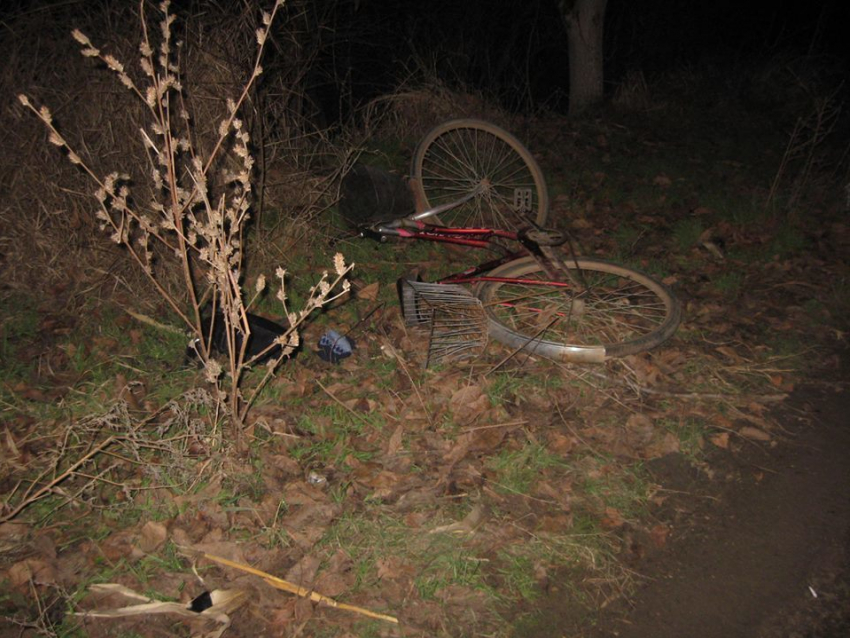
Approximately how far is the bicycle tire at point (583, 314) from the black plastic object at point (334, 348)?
89cm

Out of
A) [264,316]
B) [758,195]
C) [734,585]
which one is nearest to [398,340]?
[264,316]

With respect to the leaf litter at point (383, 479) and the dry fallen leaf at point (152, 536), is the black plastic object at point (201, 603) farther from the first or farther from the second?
the dry fallen leaf at point (152, 536)

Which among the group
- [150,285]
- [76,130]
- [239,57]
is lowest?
[150,285]

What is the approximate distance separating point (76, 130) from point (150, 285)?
1.10 meters

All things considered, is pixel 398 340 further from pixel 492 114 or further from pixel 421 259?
pixel 492 114

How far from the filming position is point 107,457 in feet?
10.1

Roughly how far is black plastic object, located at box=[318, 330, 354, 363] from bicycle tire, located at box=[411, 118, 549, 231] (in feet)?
5.47

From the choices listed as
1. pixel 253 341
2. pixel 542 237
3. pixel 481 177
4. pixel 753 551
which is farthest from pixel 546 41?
pixel 753 551

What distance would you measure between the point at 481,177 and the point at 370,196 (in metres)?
1.08

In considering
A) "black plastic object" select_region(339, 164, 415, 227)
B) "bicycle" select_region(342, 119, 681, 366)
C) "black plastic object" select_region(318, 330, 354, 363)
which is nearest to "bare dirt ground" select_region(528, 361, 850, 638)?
"bicycle" select_region(342, 119, 681, 366)

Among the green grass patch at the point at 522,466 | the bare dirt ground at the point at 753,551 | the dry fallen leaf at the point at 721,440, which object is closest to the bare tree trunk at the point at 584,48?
the dry fallen leaf at the point at 721,440

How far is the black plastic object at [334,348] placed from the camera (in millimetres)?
3795

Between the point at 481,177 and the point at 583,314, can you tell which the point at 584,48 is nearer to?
the point at 481,177

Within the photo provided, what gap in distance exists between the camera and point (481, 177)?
545 cm
